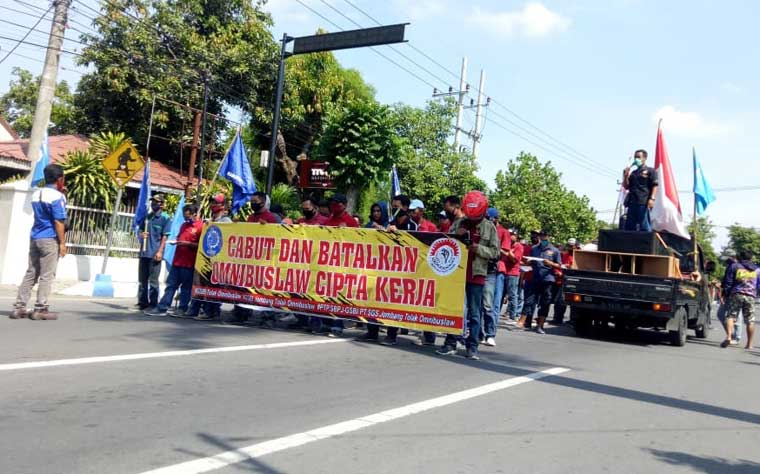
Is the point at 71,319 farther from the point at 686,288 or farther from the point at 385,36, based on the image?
the point at 686,288

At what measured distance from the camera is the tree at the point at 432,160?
1262 inches

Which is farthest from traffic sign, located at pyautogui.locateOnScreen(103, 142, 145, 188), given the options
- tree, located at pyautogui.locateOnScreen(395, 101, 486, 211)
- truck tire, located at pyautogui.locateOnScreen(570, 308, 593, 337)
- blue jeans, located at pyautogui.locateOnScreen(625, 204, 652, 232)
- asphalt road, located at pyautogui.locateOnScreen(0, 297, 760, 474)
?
tree, located at pyautogui.locateOnScreen(395, 101, 486, 211)

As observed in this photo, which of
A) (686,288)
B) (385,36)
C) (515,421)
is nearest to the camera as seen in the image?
(515,421)

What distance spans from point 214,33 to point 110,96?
4708 mm

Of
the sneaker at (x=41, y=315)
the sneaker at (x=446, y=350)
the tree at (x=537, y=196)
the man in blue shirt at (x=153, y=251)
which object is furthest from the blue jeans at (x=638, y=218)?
the tree at (x=537, y=196)

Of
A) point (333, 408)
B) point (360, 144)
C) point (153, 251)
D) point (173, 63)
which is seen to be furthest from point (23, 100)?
point (333, 408)

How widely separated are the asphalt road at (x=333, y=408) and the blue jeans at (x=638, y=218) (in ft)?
15.0

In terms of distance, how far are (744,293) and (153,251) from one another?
10.6 m

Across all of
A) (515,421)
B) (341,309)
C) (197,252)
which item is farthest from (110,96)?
(515,421)

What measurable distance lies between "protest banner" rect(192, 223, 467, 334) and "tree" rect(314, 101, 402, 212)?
42.6 ft

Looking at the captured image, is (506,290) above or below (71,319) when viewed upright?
above

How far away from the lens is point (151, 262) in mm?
10281

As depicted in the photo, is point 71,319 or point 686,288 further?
point 686,288

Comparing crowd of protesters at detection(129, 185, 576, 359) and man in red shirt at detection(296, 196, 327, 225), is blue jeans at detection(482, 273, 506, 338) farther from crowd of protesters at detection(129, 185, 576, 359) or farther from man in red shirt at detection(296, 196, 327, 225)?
man in red shirt at detection(296, 196, 327, 225)
